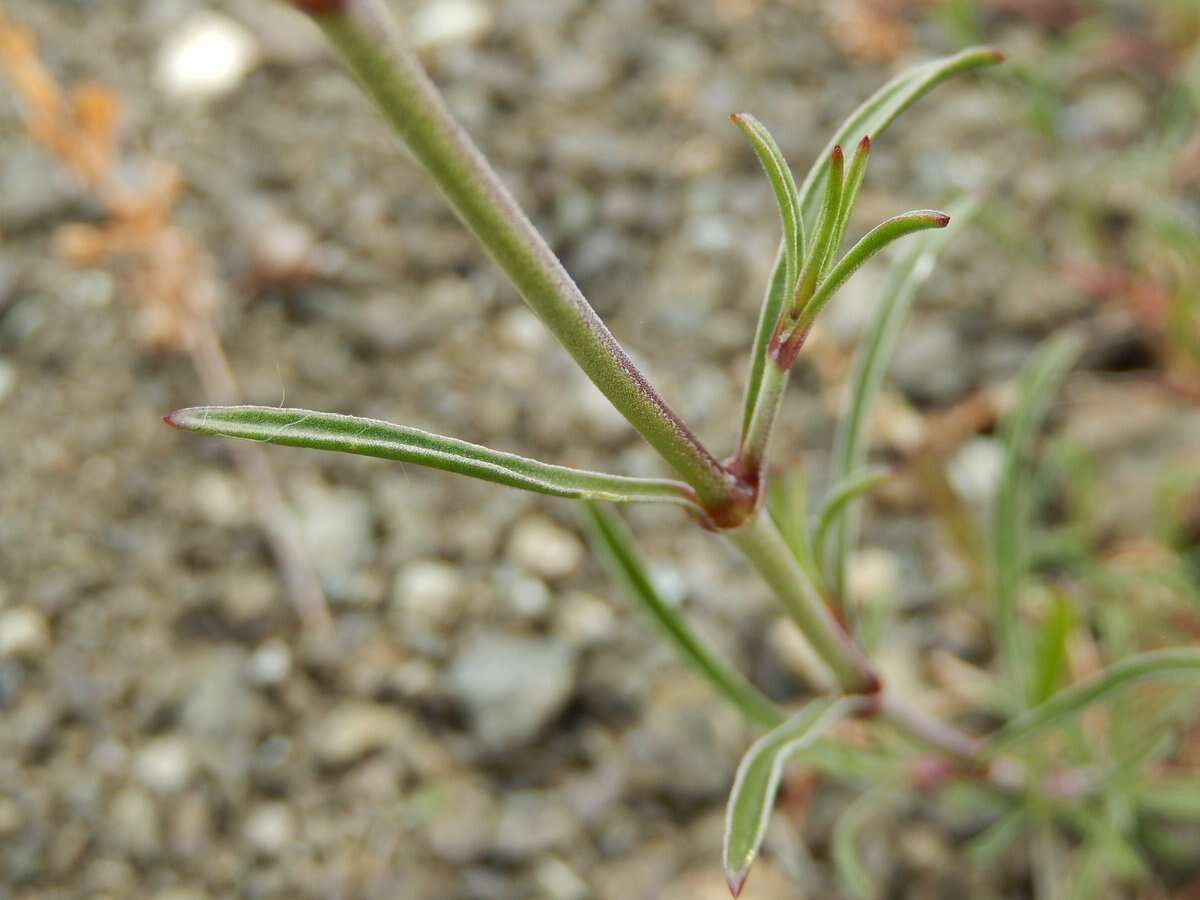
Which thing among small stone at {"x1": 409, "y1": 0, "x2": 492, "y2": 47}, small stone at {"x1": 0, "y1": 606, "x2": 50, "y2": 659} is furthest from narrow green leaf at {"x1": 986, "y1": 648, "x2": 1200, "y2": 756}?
small stone at {"x1": 409, "y1": 0, "x2": 492, "y2": 47}

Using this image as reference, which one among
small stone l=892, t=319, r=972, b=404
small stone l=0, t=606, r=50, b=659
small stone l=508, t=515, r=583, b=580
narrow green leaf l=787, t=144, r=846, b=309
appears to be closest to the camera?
narrow green leaf l=787, t=144, r=846, b=309

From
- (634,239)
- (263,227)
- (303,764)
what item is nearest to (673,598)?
(303,764)

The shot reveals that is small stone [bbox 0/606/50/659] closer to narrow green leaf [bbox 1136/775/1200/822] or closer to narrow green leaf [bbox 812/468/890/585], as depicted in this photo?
narrow green leaf [bbox 812/468/890/585]

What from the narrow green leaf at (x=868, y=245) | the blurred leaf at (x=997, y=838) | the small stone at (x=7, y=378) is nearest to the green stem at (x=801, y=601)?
the narrow green leaf at (x=868, y=245)

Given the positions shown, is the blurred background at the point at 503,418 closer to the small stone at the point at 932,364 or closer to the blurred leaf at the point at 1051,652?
the small stone at the point at 932,364

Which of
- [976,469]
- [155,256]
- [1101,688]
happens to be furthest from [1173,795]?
[155,256]

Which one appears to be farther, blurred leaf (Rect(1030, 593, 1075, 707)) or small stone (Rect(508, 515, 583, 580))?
small stone (Rect(508, 515, 583, 580))
